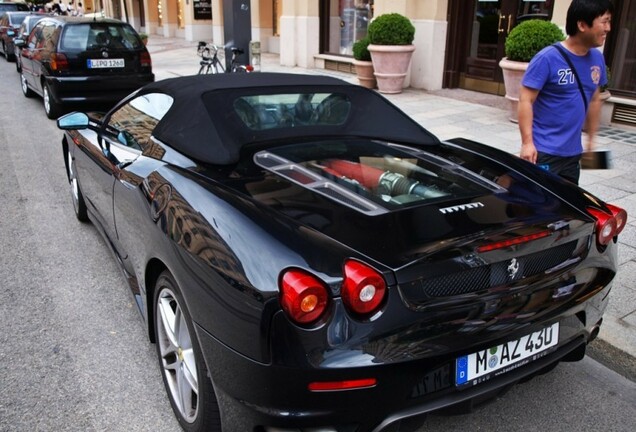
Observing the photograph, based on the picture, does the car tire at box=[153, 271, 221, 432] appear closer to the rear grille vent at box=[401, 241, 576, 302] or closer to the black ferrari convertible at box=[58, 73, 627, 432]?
the black ferrari convertible at box=[58, 73, 627, 432]


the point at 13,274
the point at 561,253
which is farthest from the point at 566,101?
the point at 13,274

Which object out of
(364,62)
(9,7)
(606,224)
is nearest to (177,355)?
(606,224)

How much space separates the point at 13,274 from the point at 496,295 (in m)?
3.54

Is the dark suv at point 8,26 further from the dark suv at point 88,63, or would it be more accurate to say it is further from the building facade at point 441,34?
the dark suv at point 88,63

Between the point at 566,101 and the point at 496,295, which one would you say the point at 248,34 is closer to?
the point at 566,101

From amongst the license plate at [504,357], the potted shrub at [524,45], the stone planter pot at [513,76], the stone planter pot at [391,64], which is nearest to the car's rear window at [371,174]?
the license plate at [504,357]

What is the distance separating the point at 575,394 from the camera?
2.91 m

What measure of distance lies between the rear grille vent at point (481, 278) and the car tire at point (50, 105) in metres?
9.15

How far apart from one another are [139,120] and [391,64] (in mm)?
8317

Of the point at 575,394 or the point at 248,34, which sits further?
the point at 248,34

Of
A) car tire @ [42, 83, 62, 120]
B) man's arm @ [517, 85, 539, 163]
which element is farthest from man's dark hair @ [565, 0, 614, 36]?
car tire @ [42, 83, 62, 120]

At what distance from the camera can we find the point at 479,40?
11633 mm

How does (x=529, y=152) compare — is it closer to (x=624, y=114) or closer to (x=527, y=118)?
(x=527, y=118)

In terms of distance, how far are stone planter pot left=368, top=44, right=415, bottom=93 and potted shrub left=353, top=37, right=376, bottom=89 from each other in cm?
33
